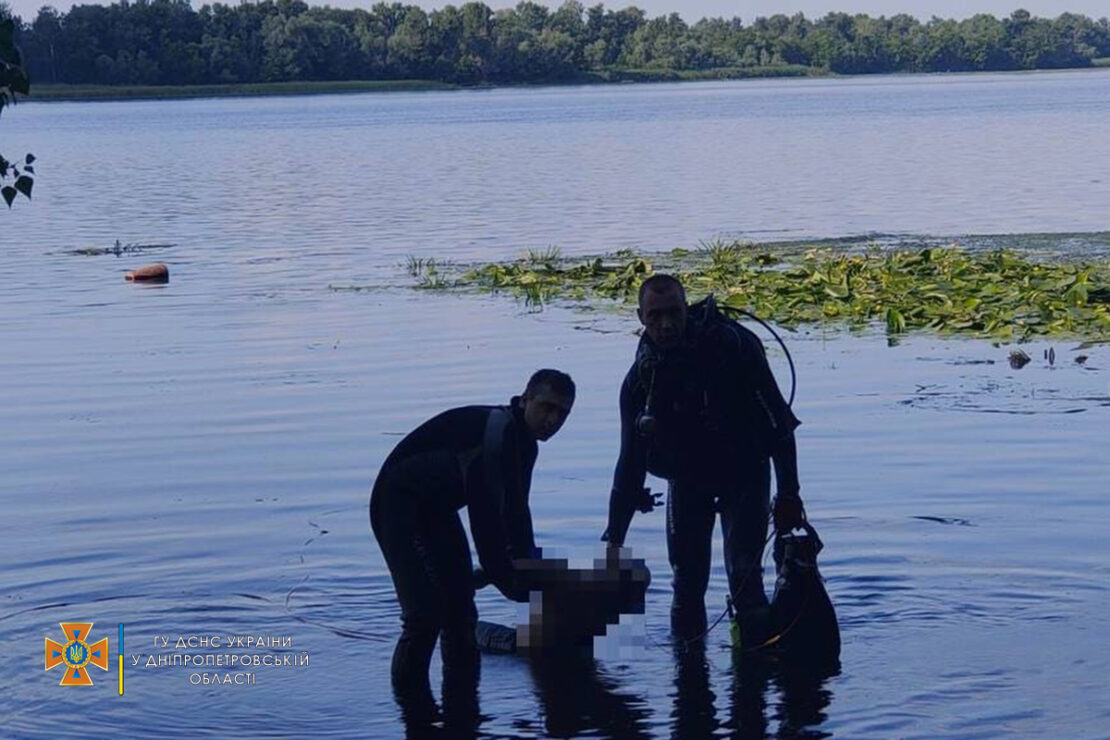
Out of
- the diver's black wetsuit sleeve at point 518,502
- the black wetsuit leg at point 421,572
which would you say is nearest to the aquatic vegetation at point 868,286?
the black wetsuit leg at point 421,572

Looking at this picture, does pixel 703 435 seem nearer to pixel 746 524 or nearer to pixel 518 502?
pixel 746 524

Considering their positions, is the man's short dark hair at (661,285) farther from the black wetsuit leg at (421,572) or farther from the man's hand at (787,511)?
the black wetsuit leg at (421,572)

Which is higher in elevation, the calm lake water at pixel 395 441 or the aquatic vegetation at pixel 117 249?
the calm lake water at pixel 395 441

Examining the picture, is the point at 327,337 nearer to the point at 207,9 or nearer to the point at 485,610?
the point at 485,610

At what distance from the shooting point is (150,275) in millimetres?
27500

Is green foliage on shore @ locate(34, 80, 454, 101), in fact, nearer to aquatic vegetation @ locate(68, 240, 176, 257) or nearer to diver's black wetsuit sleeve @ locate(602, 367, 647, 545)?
aquatic vegetation @ locate(68, 240, 176, 257)

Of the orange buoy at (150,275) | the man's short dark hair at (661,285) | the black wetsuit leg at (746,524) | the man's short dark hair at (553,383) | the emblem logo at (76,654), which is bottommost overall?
the orange buoy at (150,275)

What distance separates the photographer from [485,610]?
10352 millimetres

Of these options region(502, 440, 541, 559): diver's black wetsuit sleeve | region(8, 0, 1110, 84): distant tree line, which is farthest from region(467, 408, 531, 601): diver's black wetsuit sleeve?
region(8, 0, 1110, 84): distant tree line

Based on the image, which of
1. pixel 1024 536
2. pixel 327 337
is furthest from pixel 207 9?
pixel 1024 536

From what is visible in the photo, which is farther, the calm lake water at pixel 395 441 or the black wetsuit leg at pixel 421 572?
the calm lake water at pixel 395 441

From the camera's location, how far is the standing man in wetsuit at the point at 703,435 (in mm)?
8359

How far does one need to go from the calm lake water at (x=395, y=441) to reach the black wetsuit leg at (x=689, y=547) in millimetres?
197

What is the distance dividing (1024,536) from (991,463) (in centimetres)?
195
